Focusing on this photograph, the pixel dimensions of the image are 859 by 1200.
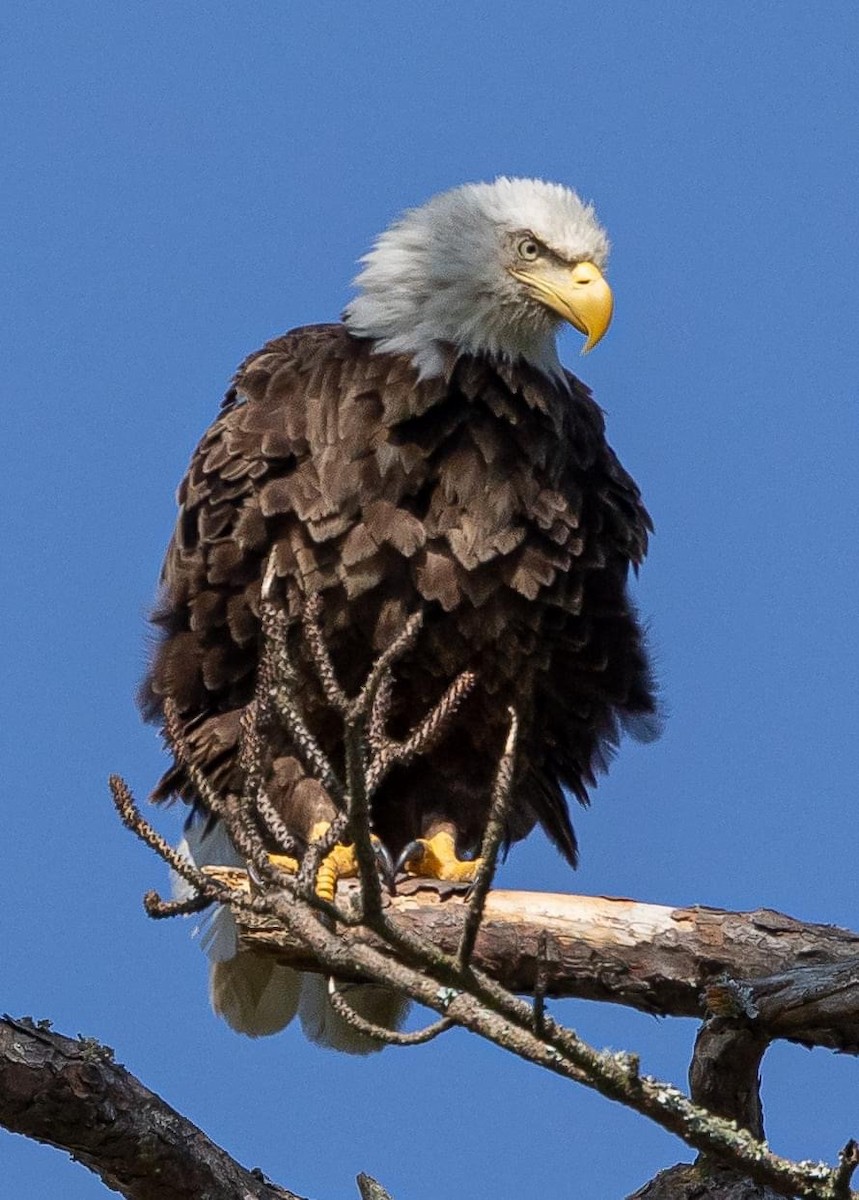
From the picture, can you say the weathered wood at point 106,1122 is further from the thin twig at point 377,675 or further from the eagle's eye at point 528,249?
the eagle's eye at point 528,249

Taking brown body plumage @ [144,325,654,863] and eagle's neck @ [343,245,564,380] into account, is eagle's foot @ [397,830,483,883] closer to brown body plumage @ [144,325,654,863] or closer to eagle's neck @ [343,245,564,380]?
brown body plumage @ [144,325,654,863]

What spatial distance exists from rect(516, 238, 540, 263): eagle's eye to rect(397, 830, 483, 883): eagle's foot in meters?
1.76

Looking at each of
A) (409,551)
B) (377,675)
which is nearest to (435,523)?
(409,551)

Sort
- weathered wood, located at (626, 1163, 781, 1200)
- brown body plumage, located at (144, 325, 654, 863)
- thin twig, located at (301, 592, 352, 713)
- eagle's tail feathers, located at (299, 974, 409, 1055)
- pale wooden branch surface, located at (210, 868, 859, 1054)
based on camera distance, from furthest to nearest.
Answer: eagle's tail feathers, located at (299, 974, 409, 1055)
brown body plumage, located at (144, 325, 654, 863)
pale wooden branch surface, located at (210, 868, 859, 1054)
weathered wood, located at (626, 1163, 781, 1200)
thin twig, located at (301, 592, 352, 713)

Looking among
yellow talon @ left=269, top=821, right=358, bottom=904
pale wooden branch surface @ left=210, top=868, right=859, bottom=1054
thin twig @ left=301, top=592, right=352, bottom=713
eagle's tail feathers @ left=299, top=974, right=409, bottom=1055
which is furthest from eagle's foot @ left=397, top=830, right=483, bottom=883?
thin twig @ left=301, top=592, right=352, bottom=713

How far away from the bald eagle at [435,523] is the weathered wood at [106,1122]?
4.95 ft

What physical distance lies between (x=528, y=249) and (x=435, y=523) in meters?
0.90

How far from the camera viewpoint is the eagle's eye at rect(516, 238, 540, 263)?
19.8 feet

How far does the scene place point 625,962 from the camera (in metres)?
4.80

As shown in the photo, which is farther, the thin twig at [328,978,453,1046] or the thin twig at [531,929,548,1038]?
the thin twig at [328,978,453,1046]

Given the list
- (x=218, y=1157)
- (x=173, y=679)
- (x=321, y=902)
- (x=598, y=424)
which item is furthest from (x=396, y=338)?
(x=321, y=902)

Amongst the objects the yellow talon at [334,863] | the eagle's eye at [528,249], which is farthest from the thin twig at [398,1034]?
the eagle's eye at [528,249]

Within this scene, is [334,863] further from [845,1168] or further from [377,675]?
[845,1168]

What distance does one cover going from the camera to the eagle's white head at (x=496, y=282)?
19.6ft
